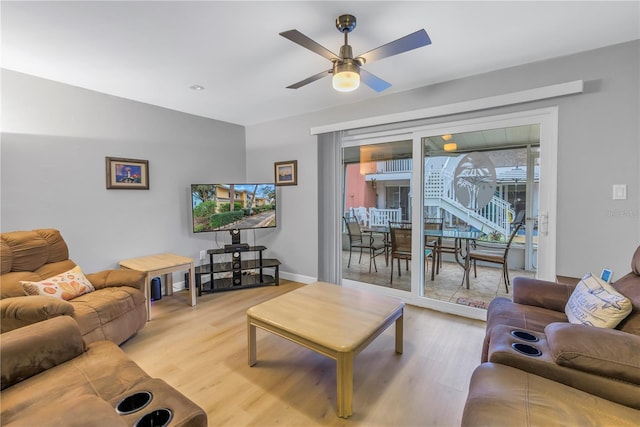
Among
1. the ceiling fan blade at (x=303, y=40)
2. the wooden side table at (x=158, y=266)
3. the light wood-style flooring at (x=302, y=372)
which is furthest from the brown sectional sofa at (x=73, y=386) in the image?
the ceiling fan blade at (x=303, y=40)

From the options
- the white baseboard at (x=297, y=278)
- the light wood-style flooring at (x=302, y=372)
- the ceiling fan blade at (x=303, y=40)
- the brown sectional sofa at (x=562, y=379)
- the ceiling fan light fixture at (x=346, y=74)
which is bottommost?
the light wood-style flooring at (x=302, y=372)

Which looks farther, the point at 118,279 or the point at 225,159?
the point at 225,159

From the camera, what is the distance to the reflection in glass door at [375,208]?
135 inches

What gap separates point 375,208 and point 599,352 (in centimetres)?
259

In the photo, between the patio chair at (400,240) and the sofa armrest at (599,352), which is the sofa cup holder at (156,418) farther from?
the patio chair at (400,240)

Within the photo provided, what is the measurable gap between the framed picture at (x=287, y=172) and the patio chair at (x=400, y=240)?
1.51 m

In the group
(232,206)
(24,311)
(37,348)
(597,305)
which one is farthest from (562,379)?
(232,206)

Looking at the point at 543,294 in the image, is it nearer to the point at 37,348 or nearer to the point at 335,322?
the point at 335,322

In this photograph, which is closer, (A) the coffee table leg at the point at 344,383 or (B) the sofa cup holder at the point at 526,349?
(B) the sofa cup holder at the point at 526,349

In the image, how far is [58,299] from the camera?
2.02m

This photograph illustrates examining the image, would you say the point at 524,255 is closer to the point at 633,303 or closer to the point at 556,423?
the point at 633,303

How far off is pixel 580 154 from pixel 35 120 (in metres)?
4.82

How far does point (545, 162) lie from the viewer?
2.49 meters

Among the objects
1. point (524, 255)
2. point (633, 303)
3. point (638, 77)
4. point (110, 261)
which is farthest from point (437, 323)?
point (110, 261)
